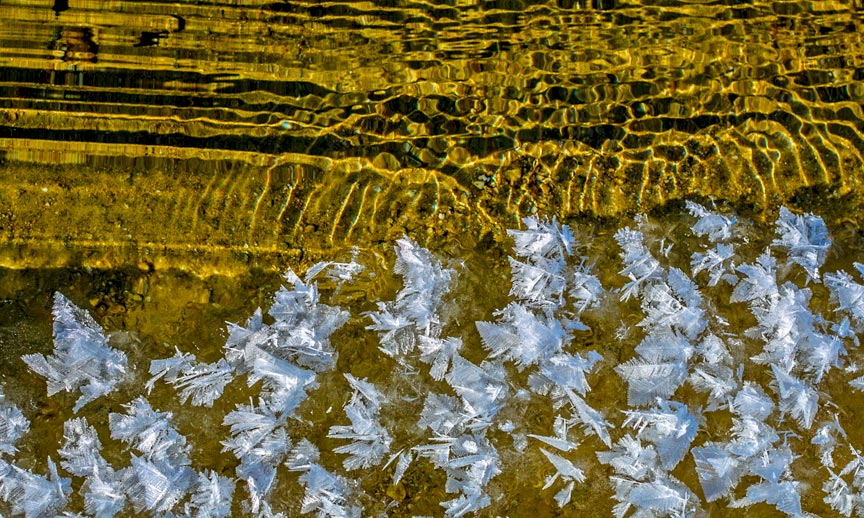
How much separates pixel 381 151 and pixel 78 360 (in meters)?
1.98

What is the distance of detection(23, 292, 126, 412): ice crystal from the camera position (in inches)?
108

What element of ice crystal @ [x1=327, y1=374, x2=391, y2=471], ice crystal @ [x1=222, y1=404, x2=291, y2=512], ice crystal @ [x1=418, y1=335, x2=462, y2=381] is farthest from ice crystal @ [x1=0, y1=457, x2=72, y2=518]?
ice crystal @ [x1=418, y1=335, x2=462, y2=381]

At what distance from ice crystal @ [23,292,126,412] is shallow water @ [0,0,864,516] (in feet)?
0.26

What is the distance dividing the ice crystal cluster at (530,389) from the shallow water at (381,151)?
0.06m

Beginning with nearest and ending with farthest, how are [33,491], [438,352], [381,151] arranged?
[33,491], [438,352], [381,151]

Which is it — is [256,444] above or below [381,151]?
below

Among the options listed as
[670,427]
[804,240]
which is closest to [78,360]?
[670,427]

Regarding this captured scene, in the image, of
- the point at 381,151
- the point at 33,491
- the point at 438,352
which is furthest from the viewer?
the point at 381,151

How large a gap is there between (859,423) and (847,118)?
1773mm

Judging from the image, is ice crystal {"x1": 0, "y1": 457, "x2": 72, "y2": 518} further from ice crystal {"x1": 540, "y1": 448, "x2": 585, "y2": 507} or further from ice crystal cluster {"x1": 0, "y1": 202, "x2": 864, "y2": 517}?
ice crystal {"x1": 540, "y1": 448, "x2": 585, "y2": 507}

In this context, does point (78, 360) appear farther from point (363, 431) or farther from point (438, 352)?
point (438, 352)

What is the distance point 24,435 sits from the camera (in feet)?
9.23

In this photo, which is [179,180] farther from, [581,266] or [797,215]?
[797,215]

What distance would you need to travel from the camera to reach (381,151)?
120 inches
